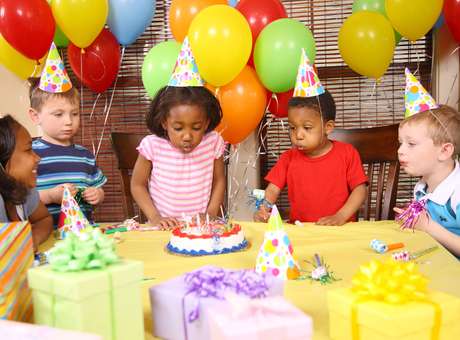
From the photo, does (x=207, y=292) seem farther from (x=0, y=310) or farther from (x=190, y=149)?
(x=190, y=149)

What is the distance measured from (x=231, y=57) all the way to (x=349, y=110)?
1.11 metres

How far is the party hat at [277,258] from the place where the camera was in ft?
3.22

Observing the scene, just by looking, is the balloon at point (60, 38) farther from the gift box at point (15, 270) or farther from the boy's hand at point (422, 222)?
the gift box at point (15, 270)

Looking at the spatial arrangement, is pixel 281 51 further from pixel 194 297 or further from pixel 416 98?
pixel 194 297

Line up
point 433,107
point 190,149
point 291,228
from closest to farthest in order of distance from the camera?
point 291,228
point 433,107
point 190,149

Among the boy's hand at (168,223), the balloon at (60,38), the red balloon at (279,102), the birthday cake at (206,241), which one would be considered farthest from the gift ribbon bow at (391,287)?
the balloon at (60,38)

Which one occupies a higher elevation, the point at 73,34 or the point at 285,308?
the point at 73,34

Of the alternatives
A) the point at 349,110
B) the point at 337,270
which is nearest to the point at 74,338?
the point at 337,270

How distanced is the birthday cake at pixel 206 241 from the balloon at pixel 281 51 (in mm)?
1091

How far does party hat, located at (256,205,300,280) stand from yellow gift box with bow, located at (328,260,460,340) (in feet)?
0.97

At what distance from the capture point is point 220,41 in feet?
6.70

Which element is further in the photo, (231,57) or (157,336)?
(231,57)

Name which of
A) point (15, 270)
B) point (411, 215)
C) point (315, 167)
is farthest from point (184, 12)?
point (15, 270)

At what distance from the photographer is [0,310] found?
0.64 meters
